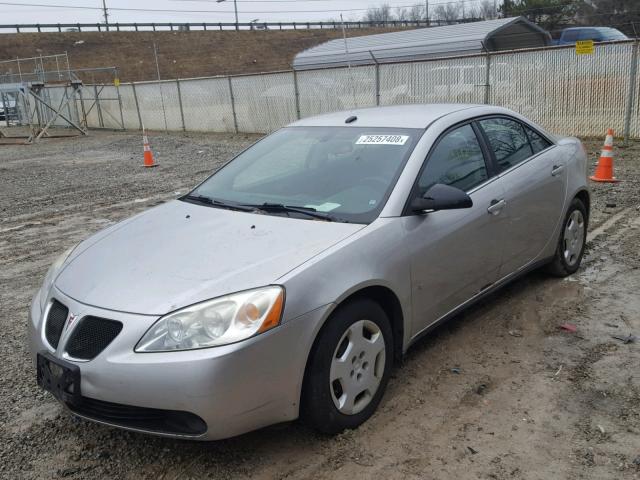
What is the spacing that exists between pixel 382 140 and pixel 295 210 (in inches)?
30.5

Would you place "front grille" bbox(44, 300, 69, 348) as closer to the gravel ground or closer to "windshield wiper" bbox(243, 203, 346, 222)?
the gravel ground

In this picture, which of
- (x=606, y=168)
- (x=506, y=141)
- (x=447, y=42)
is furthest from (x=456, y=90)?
(x=506, y=141)

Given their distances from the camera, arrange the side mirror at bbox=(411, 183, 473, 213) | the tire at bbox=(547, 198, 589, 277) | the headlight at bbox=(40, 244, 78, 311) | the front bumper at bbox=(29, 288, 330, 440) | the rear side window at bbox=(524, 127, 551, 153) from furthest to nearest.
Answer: the tire at bbox=(547, 198, 589, 277), the rear side window at bbox=(524, 127, 551, 153), the side mirror at bbox=(411, 183, 473, 213), the headlight at bbox=(40, 244, 78, 311), the front bumper at bbox=(29, 288, 330, 440)

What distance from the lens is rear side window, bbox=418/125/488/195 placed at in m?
3.67

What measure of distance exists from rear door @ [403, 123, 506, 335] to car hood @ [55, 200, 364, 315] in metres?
0.50

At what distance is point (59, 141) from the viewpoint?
77.3 feet

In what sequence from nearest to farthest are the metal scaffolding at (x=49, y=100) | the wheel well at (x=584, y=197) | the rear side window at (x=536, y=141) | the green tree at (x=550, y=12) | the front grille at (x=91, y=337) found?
the front grille at (x=91, y=337), the rear side window at (x=536, y=141), the wheel well at (x=584, y=197), the metal scaffolding at (x=49, y=100), the green tree at (x=550, y=12)

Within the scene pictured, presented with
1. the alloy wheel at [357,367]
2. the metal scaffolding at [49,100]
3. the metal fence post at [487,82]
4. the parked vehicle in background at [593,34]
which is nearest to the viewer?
the alloy wheel at [357,367]

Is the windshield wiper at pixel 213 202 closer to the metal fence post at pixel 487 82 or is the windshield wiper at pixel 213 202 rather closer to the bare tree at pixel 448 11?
the metal fence post at pixel 487 82

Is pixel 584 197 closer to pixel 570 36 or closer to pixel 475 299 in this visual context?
pixel 475 299

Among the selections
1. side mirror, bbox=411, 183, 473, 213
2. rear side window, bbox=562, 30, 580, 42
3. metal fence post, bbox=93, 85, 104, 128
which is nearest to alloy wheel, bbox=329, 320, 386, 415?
side mirror, bbox=411, 183, 473, 213

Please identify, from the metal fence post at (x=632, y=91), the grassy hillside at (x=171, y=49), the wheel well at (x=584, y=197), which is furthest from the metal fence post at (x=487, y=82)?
the grassy hillside at (x=171, y=49)

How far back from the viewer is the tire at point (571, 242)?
495 centimetres

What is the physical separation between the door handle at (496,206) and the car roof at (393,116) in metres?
0.67
